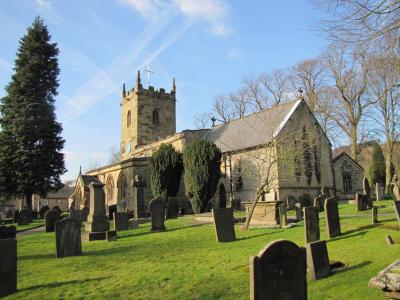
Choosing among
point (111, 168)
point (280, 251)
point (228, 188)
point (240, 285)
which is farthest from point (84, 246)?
point (111, 168)

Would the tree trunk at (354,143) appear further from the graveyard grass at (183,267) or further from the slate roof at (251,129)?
the graveyard grass at (183,267)

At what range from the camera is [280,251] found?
4.66 metres

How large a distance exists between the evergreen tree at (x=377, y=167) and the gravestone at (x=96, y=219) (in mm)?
35762

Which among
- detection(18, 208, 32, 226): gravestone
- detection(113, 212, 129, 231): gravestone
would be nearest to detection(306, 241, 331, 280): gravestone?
detection(113, 212, 129, 231): gravestone

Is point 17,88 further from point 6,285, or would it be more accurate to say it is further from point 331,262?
point 331,262

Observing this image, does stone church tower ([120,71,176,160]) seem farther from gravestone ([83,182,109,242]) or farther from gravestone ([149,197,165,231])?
gravestone ([149,197,165,231])

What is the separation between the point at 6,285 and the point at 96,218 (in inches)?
340

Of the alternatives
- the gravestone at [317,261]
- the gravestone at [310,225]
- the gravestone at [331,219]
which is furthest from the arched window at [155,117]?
the gravestone at [317,261]

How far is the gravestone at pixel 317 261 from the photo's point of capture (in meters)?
6.68

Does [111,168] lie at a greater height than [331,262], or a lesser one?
greater

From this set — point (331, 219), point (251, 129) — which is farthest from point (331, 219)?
point (251, 129)

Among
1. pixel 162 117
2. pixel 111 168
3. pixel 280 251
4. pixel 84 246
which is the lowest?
pixel 84 246

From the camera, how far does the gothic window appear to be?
3285cm

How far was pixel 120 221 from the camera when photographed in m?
17.6
